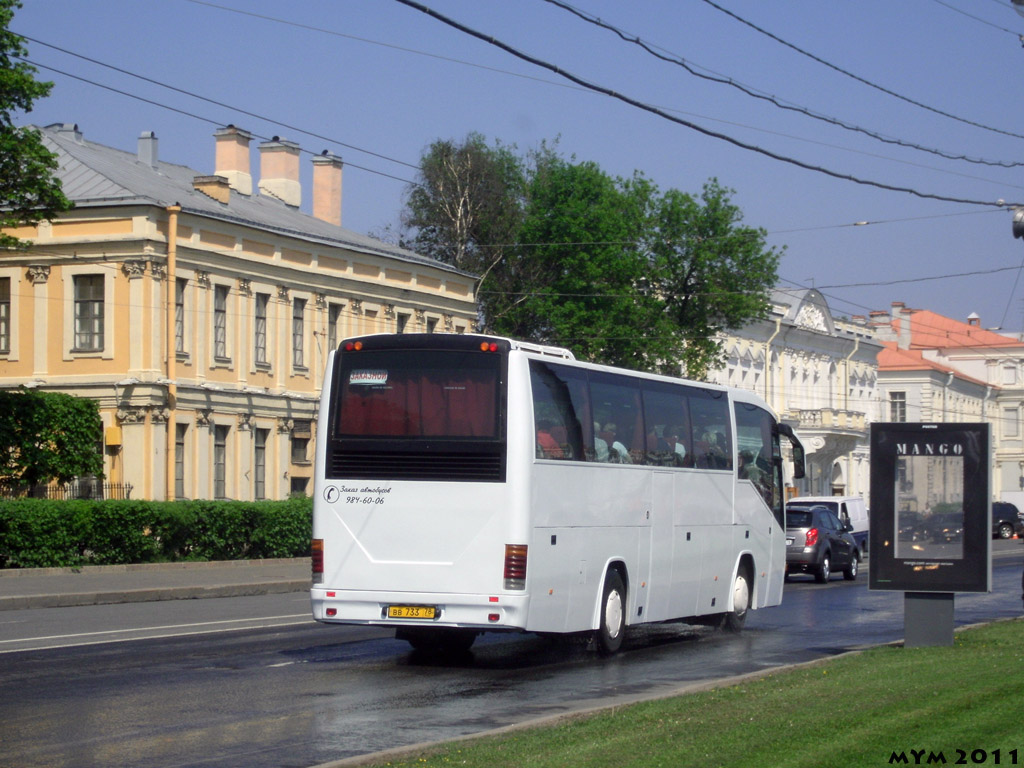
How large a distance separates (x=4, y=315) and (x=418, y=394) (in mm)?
31658

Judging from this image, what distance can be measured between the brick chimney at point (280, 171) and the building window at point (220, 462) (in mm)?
13570

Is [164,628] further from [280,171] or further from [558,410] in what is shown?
[280,171]

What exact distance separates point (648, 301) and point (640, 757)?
2210 inches

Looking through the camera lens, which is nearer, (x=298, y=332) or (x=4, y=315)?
(x=4, y=315)

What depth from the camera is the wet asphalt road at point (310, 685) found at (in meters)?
10.3

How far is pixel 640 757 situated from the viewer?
28.9 feet

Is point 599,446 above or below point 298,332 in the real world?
below

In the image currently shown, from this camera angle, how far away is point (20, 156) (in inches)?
1227

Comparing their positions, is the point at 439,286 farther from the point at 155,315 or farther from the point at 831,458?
the point at 831,458

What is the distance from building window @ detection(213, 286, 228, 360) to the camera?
44938 millimetres

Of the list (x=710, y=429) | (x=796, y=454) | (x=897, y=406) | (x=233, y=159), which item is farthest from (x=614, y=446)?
(x=897, y=406)

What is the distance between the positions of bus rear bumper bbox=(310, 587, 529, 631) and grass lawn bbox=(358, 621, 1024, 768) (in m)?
2.70

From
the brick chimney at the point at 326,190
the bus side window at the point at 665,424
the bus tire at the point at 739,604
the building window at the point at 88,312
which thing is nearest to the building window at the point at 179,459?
the building window at the point at 88,312

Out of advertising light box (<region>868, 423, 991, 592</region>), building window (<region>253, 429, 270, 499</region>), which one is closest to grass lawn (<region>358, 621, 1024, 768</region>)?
advertising light box (<region>868, 423, 991, 592</region>)
